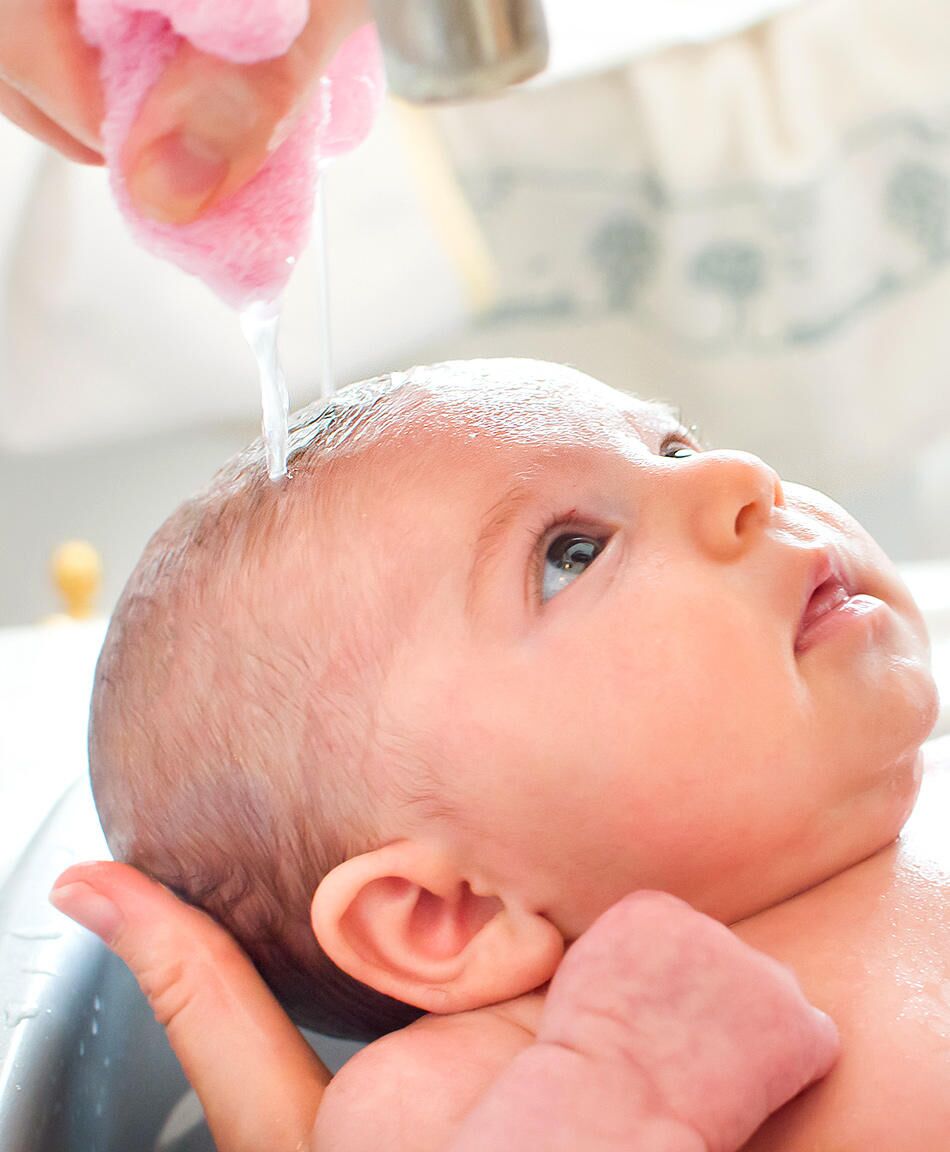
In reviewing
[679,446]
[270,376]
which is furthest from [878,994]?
[270,376]

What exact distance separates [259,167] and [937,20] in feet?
4.63

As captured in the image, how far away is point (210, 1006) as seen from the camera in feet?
2.81

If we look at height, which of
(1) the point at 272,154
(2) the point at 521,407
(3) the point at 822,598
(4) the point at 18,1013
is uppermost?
(1) the point at 272,154

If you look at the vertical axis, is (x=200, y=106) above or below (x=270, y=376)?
above

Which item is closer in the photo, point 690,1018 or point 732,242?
point 690,1018

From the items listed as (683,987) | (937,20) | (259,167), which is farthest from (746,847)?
(937,20)

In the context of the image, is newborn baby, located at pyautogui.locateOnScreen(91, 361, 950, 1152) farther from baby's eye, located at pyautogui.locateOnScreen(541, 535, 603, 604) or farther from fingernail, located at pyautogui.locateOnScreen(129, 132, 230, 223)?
fingernail, located at pyautogui.locateOnScreen(129, 132, 230, 223)

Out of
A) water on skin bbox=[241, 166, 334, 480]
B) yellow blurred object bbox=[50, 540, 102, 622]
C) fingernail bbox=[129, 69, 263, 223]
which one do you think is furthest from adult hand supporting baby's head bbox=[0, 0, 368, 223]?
yellow blurred object bbox=[50, 540, 102, 622]

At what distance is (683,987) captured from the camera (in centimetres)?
69

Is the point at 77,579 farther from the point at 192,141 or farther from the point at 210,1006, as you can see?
the point at 192,141

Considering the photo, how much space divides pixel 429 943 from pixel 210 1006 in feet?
0.46

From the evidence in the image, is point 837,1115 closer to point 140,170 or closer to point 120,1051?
point 120,1051

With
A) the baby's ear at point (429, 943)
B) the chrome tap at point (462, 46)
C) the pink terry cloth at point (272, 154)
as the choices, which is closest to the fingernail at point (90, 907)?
the baby's ear at point (429, 943)

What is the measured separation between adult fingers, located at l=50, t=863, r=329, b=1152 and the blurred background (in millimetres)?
1147
